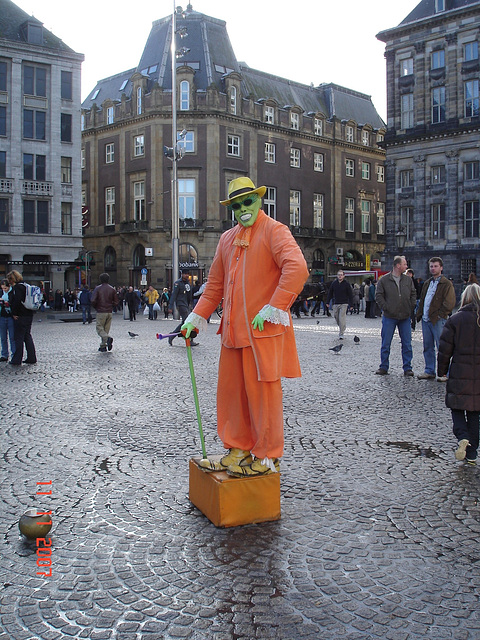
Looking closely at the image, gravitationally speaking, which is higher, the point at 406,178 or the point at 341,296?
the point at 406,178

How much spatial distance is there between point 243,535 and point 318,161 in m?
56.6

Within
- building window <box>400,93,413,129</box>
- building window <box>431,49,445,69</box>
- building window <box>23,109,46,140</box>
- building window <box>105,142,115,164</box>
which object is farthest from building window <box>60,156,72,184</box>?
building window <box>431,49,445,69</box>

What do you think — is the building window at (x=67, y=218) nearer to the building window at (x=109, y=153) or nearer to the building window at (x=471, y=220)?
the building window at (x=109, y=153)

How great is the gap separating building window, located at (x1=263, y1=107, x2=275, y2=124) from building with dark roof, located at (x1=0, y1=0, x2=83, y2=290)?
1496cm

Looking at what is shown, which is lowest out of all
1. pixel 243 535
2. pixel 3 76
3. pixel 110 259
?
pixel 243 535

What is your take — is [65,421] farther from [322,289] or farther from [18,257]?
[18,257]

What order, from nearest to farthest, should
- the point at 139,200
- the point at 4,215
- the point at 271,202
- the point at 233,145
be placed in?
1. the point at 4,215
2. the point at 233,145
3. the point at 139,200
4. the point at 271,202

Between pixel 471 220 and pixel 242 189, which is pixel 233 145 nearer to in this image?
pixel 471 220

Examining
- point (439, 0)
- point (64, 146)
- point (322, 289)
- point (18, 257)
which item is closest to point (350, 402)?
point (322, 289)

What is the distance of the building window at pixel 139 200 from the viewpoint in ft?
163

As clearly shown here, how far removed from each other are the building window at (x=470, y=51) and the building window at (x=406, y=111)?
4.73 metres

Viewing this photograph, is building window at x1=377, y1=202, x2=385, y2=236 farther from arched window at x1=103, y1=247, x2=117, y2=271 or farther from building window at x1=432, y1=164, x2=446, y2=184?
arched window at x1=103, y1=247, x2=117, y2=271

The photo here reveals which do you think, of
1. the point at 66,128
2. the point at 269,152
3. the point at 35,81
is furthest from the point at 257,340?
the point at 269,152

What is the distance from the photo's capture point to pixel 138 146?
163 ft
